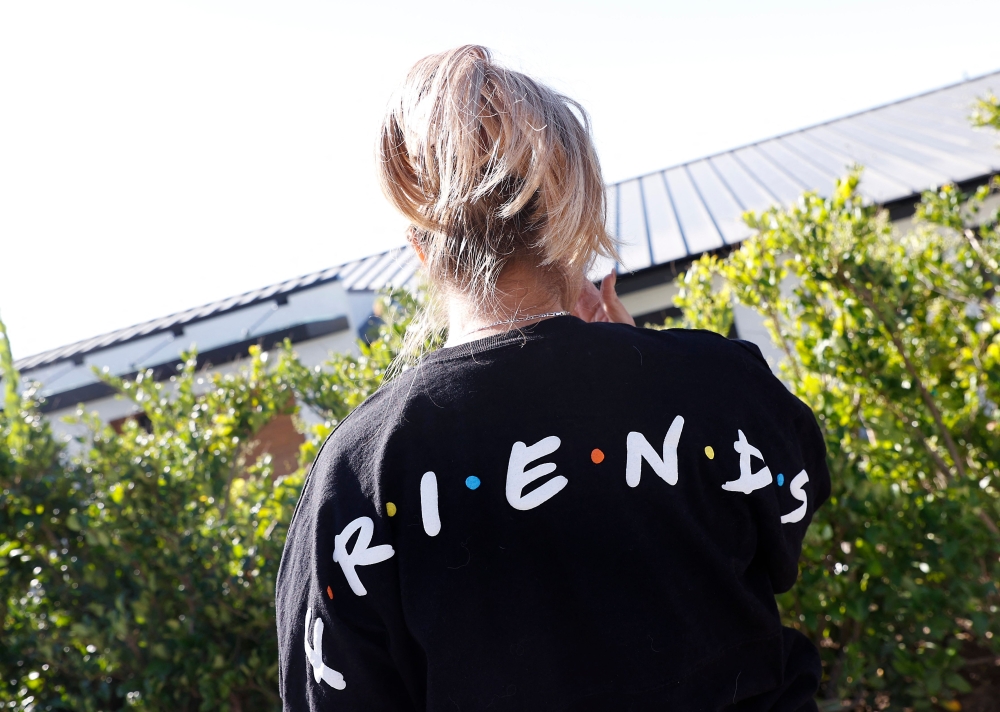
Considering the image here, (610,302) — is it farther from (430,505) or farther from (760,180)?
(760,180)

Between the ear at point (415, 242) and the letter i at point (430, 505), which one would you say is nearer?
the letter i at point (430, 505)

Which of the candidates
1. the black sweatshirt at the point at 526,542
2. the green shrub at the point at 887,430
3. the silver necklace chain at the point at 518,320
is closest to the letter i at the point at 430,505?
the black sweatshirt at the point at 526,542

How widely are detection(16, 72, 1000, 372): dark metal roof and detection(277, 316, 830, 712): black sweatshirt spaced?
2.58m

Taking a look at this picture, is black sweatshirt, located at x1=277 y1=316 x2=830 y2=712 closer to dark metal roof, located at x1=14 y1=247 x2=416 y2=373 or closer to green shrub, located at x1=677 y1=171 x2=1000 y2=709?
green shrub, located at x1=677 y1=171 x2=1000 y2=709

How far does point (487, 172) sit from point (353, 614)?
0.68m

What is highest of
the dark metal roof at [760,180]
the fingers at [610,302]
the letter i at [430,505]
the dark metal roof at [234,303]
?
the fingers at [610,302]

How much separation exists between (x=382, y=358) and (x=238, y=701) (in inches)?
Result: 48.5

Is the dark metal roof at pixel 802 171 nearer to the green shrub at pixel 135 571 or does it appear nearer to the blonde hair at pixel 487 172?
the green shrub at pixel 135 571

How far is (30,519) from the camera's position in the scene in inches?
95.7

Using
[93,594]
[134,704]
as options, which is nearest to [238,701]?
[134,704]

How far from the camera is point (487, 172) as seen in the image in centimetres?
107

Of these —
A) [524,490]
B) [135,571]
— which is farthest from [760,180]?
[524,490]

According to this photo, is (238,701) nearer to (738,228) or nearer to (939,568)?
(939,568)

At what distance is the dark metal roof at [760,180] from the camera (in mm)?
6148
